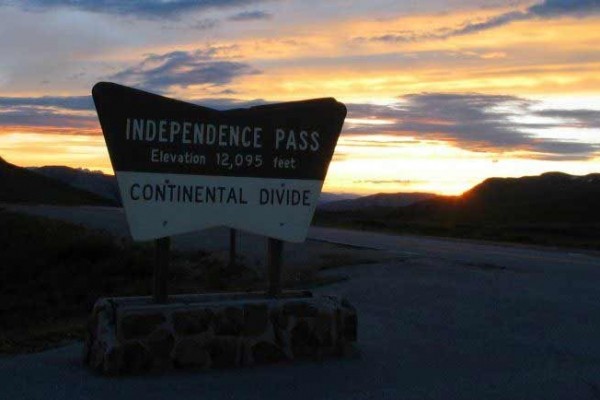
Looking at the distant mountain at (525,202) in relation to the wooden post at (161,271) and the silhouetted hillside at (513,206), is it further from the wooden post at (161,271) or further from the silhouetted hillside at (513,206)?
the wooden post at (161,271)

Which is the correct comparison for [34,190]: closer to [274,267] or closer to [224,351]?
[274,267]

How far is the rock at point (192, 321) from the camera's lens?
29.3 ft

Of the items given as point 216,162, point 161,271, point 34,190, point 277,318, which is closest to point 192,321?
point 161,271

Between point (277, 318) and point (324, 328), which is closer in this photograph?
point (277, 318)

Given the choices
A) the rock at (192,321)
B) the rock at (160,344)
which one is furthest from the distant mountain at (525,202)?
the rock at (160,344)

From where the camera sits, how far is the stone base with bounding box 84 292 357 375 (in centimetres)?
873

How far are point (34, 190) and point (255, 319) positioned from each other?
430ft

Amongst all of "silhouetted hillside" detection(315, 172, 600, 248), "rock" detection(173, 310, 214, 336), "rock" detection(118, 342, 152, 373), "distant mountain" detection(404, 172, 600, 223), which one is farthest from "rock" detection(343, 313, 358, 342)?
"distant mountain" detection(404, 172, 600, 223)

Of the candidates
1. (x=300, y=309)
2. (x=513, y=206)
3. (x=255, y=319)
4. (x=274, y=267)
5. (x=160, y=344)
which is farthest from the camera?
(x=513, y=206)

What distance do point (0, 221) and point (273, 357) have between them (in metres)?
37.2

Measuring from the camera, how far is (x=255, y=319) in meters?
9.28

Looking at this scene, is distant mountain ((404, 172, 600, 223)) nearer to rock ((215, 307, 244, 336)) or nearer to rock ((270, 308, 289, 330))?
rock ((270, 308, 289, 330))

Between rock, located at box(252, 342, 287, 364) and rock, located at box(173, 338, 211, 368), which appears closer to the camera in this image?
rock, located at box(173, 338, 211, 368)

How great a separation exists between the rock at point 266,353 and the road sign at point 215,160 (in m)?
1.31
